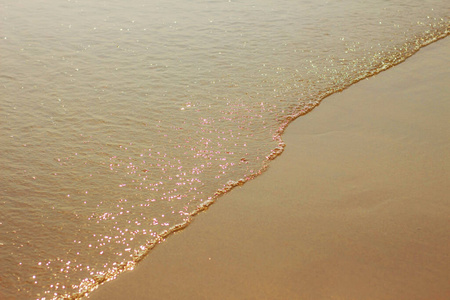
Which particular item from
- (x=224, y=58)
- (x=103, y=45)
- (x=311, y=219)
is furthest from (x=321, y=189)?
(x=103, y=45)

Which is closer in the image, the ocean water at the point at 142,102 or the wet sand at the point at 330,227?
the wet sand at the point at 330,227

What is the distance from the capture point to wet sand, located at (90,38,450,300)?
99.5 inches

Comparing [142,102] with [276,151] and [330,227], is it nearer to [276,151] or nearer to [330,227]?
[276,151]

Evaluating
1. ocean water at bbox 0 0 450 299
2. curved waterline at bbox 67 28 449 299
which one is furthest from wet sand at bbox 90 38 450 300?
ocean water at bbox 0 0 450 299

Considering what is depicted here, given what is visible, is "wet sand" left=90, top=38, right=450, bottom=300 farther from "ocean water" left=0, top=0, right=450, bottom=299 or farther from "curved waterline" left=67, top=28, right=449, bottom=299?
"ocean water" left=0, top=0, right=450, bottom=299

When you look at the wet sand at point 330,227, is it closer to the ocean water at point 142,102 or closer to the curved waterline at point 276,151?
the curved waterline at point 276,151

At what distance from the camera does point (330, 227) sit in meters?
2.91

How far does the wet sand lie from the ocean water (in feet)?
0.60

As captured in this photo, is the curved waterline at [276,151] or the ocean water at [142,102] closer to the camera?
the curved waterline at [276,151]

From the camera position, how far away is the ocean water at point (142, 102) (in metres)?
2.92

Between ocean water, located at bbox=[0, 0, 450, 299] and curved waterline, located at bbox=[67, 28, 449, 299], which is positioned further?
ocean water, located at bbox=[0, 0, 450, 299]

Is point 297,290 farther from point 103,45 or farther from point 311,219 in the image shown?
point 103,45

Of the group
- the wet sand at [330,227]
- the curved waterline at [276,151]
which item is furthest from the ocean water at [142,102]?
the wet sand at [330,227]

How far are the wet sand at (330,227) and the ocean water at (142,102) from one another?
0.60ft
